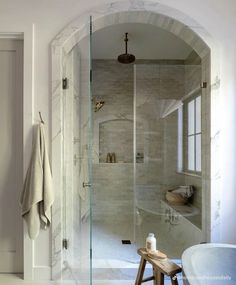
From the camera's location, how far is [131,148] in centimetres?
524

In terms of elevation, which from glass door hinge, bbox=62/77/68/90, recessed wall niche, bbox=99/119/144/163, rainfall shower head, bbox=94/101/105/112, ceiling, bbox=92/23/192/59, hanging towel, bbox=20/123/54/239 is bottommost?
hanging towel, bbox=20/123/54/239

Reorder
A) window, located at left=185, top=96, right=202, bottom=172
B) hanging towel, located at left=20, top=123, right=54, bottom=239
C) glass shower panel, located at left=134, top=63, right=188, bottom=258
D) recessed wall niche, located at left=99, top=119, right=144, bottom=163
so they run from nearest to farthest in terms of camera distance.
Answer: hanging towel, located at left=20, top=123, right=54, bottom=239
window, located at left=185, top=96, right=202, bottom=172
glass shower panel, located at left=134, top=63, right=188, bottom=258
recessed wall niche, located at left=99, top=119, right=144, bottom=163

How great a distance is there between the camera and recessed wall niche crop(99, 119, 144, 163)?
524 cm

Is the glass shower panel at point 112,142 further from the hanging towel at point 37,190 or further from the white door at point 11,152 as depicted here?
the hanging towel at point 37,190

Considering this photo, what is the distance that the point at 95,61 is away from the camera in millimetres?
5062

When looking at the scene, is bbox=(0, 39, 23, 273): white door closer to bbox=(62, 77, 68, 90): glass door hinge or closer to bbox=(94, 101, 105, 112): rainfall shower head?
bbox=(62, 77, 68, 90): glass door hinge

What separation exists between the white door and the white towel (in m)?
2.37

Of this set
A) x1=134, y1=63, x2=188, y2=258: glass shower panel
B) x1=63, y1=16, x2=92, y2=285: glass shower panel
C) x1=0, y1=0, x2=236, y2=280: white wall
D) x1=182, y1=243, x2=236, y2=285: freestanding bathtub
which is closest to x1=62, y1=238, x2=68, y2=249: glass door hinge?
x1=63, y1=16, x2=92, y2=285: glass shower panel

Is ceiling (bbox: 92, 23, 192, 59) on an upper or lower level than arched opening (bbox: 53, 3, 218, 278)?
upper

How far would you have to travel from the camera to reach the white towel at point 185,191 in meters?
3.92

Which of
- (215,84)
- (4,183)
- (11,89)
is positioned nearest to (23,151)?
(4,183)

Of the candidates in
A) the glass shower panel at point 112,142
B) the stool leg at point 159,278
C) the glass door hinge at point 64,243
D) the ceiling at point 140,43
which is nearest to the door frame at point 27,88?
the glass door hinge at point 64,243

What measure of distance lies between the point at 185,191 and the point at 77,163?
2.01 metres

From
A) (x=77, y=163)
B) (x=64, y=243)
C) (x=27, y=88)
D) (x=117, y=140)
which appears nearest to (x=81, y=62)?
(x=27, y=88)
